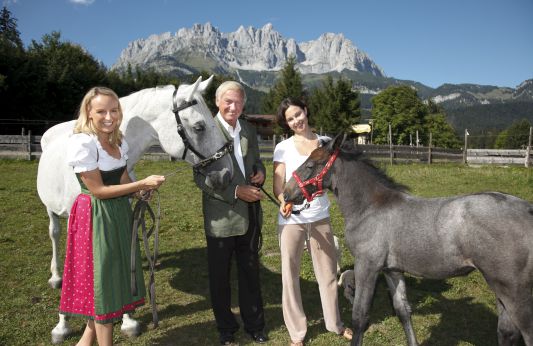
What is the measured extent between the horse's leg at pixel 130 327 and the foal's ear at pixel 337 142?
2.97 metres

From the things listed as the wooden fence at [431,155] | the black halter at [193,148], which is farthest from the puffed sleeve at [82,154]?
the wooden fence at [431,155]

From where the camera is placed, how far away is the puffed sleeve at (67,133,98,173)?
2885 millimetres

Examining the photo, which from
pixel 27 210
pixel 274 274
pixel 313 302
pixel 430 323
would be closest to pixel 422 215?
pixel 430 323

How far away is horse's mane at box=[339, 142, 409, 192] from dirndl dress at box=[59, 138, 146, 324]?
214 cm

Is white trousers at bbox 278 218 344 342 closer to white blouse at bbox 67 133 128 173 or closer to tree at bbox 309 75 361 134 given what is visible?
white blouse at bbox 67 133 128 173

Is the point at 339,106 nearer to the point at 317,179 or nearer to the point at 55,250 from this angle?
the point at 55,250

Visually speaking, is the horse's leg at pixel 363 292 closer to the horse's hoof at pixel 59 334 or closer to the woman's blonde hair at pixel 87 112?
the woman's blonde hair at pixel 87 112

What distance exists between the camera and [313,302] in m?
5.02

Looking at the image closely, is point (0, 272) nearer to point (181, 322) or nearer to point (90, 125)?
point (181, 322)

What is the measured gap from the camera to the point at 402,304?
11.9 ft

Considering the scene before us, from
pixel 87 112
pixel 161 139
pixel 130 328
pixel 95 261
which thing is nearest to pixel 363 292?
pixel 95 261

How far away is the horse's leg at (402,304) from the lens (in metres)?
3.64

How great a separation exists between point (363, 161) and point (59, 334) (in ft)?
12.3

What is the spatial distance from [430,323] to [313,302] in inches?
58.0
